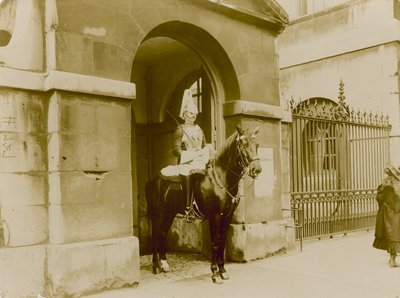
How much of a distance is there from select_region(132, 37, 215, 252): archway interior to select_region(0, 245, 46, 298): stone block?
448 cm

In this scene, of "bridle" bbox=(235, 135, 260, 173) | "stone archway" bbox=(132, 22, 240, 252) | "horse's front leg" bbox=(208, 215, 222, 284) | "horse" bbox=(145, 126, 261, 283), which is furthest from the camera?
"stone archway" bbox=(132, 22, 240, 252)

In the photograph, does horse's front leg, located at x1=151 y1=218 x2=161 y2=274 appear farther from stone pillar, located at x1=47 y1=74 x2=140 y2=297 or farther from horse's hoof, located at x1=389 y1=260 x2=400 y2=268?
horse's hoof, located at x1=389 y1=260 x2=400 y2=268

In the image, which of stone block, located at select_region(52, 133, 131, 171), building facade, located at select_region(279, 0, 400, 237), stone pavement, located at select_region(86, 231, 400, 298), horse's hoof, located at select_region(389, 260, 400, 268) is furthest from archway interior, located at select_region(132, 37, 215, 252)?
horse's hoof, located at select_region(389, 260, 400, 268)

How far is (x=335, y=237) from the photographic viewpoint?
10891 millimetres

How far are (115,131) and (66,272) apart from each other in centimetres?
203

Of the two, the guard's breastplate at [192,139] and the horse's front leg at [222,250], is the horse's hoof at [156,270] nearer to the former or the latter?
the horse's front leg at [222,250]

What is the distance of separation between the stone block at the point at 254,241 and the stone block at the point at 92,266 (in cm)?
221

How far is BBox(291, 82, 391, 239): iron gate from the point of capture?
10.2 metres

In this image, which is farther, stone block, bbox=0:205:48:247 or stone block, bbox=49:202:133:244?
stone block, bbox=49:202:133:244

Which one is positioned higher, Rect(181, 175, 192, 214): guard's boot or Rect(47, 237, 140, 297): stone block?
Rect(181, 175, 192, 214): guard's boot

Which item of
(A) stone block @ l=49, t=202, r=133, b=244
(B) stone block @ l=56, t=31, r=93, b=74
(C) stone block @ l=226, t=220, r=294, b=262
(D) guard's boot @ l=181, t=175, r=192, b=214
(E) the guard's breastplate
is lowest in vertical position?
(C) stone block @ l=226, t=220, r=294, b=262

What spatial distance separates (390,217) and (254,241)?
92.6 inches

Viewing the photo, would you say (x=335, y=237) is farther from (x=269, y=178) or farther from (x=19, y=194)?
(x=19, y=194)

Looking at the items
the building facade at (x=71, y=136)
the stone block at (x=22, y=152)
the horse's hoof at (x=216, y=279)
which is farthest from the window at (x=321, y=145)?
the stone block at (x=22, y=152)
